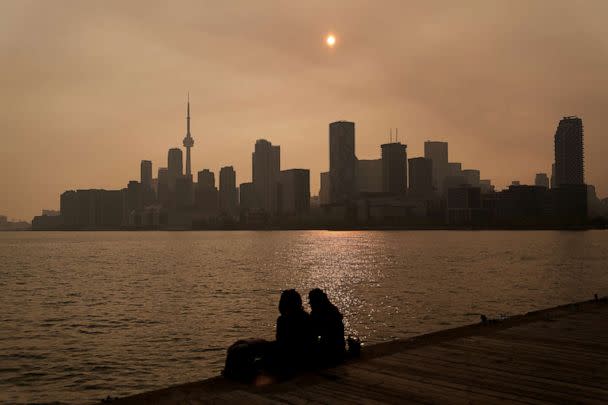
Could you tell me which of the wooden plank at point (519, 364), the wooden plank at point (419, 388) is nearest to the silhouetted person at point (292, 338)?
the wooden plank at point (419, 388)

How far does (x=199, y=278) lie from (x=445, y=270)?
35.4 m

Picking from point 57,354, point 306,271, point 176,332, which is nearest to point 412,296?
point 176,332

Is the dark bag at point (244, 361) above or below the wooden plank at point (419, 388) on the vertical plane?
above

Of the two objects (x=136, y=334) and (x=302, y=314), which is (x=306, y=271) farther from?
(x=302, y=314)

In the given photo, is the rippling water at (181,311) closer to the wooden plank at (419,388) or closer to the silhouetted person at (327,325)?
the silhouetted person at (327,325)

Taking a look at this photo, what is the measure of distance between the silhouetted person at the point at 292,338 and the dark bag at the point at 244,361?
17.6 inches

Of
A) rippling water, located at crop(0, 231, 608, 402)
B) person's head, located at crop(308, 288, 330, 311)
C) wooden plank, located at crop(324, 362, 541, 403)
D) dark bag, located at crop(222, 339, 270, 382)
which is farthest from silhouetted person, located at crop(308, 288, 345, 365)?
rippling water, located at crop(0, 231, 608, 402)

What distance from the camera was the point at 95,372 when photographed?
77.4 ft

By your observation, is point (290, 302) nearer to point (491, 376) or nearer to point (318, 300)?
point (318, 300)

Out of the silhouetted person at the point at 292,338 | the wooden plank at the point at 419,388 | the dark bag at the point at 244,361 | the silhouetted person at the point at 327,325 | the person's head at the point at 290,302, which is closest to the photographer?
the wooden plank at the point at 419,388

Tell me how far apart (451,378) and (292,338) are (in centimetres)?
364

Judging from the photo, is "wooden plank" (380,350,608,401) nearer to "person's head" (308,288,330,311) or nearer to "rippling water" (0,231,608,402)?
"person's head" (308,288,330,311)

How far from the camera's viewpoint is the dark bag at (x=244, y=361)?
12.1 m

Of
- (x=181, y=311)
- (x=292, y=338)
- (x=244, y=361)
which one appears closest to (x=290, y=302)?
(x=292, y=338)
